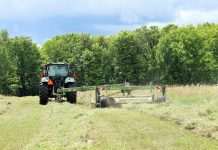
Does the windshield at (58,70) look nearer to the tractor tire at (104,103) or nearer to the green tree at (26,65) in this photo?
the tractor tire at (104,103)

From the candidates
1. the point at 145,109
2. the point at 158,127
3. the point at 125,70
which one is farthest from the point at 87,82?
the point at 158,127

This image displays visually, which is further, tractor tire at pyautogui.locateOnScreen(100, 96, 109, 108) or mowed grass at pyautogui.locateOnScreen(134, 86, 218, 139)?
tractor tire at pyautogui.locateOnScreen(100, 96, 109, 108)

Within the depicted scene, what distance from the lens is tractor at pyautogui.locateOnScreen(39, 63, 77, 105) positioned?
24.9 metres

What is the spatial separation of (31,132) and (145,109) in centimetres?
746

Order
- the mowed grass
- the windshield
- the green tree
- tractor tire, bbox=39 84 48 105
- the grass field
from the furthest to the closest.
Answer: the green tree, the windshield, tractor tire, bbox=39 84 48 105, the mowed grass, the grass field

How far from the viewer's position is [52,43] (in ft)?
255

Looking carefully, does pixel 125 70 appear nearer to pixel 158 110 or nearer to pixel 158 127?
pixel 158 110

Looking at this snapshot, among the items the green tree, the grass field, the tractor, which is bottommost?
the grass field

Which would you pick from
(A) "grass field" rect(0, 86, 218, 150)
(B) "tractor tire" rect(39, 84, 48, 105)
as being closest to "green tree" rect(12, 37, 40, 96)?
(B) "tractor tire" rect(39, 84, 48, 105)

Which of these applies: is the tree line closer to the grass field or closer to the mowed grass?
the mowed grass

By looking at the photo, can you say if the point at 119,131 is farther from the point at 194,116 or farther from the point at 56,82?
the point at 56,82

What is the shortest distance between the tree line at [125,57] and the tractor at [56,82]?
34764 millimetres

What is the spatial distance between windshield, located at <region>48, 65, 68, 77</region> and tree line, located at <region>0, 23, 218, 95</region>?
34604 mm

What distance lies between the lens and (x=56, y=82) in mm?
26328
